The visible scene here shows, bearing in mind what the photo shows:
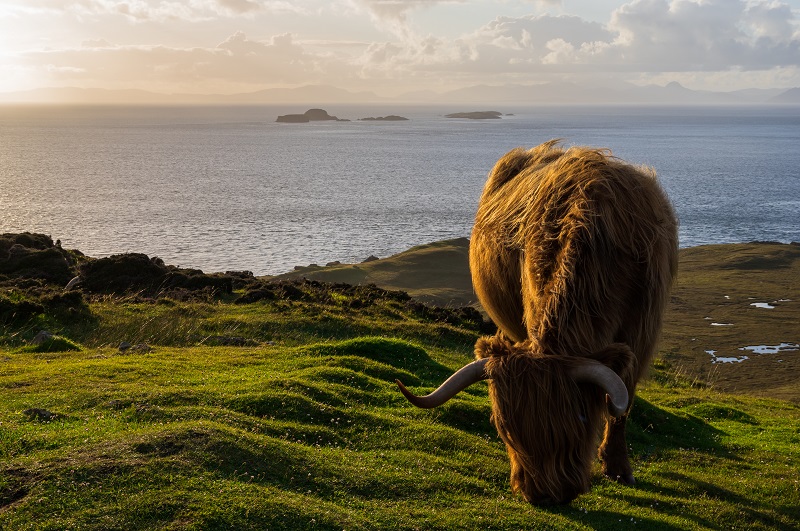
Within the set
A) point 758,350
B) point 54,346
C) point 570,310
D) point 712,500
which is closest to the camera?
point 570,310

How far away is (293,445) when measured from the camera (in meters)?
9.12

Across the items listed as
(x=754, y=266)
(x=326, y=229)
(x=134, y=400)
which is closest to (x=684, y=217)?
(x=754, y=266)

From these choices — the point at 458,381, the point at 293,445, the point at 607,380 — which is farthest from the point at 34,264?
the point at 607,380

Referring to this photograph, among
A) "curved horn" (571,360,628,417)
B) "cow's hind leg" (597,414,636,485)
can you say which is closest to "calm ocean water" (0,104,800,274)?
"cow's hind leg" (597,414,636,485)

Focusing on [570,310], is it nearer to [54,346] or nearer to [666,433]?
[666,433]

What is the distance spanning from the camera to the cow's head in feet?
24.1

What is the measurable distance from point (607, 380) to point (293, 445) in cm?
392

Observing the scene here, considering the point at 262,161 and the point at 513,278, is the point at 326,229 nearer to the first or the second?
the point at 513,278

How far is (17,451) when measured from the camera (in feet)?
27.5

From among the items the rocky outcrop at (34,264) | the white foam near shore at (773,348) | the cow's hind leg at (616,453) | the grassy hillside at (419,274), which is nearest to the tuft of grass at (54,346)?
the rocky outcrop at (34,264)

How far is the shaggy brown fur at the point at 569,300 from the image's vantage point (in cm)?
747

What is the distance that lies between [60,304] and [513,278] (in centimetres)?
1373

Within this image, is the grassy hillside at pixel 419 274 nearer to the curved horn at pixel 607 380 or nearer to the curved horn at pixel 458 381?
the curved horn at pixel 458 381

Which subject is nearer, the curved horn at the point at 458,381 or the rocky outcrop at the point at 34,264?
the curved horn at the point at 458,381
